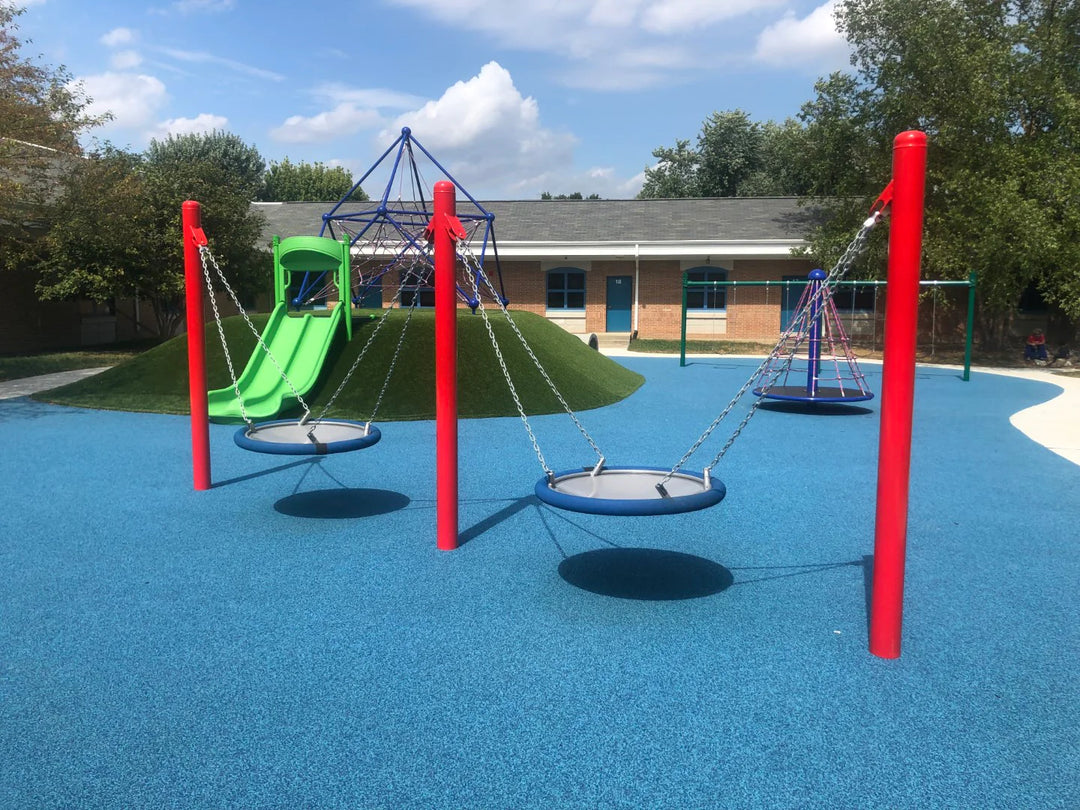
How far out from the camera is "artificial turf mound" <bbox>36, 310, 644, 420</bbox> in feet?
40.3

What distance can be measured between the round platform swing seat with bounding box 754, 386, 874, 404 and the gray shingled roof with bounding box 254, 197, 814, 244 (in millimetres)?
14259

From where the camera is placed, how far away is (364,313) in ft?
49.5

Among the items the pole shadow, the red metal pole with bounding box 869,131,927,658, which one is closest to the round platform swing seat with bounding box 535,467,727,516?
the red metal pole with bounding box 869,131,927,658

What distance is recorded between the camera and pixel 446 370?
6.00 metres

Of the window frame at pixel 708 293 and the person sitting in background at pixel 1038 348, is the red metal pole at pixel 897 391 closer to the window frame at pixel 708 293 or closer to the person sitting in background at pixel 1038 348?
the person sitting in background at pixel 1038 348

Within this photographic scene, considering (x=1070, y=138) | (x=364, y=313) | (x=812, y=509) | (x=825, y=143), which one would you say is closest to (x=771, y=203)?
(x=825, y=143)

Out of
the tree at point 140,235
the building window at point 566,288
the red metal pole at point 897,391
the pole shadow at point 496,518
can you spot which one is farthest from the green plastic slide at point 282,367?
the building window at point 566,288

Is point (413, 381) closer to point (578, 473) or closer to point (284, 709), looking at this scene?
point (578, 473)

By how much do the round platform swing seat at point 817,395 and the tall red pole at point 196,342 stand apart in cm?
731

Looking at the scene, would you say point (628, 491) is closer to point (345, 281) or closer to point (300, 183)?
point (345, 281)

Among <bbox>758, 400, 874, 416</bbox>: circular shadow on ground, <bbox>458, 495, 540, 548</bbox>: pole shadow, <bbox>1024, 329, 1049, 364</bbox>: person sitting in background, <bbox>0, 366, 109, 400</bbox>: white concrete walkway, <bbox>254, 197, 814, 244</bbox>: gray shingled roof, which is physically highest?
<bbox>254, 197, 814, 244</bbox>: gray shingled roof

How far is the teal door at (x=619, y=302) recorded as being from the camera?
29.1m

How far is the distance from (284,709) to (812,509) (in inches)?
194

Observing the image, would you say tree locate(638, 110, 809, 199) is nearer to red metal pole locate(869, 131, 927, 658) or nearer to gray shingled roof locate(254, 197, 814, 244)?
gray shingled roof locate(254, 197, 814, 244)
